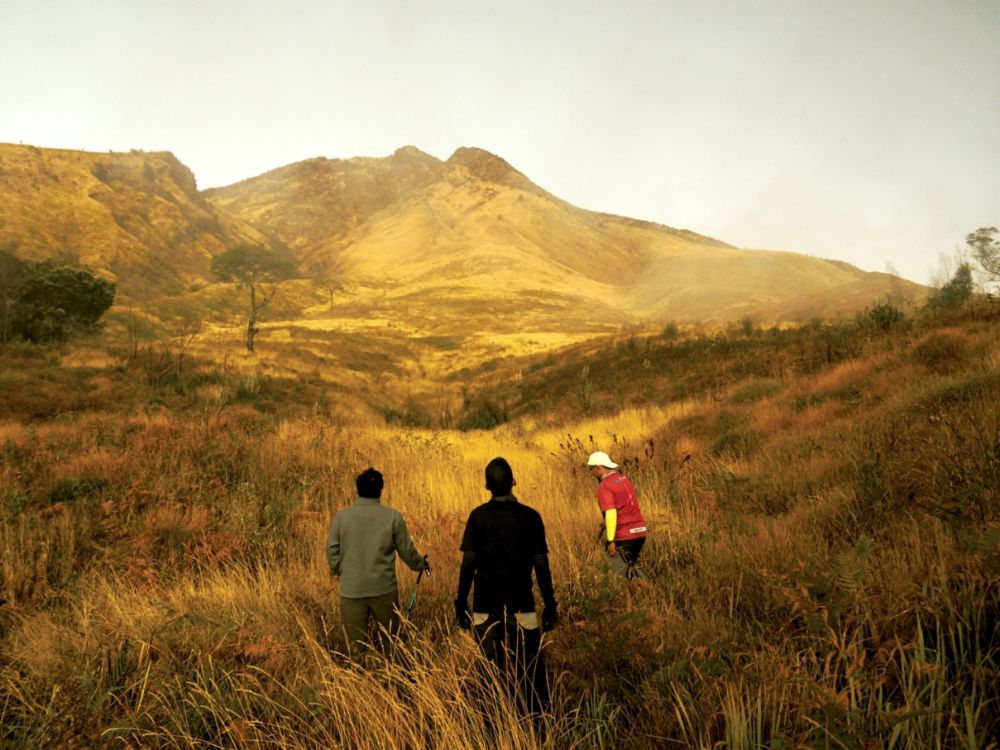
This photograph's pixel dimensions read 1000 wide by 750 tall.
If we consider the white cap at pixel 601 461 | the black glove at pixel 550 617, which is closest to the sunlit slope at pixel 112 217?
the white cap at pixel 601 461

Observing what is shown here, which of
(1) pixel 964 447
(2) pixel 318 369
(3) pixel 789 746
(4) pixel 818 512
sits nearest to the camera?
(3) pixel 789 746

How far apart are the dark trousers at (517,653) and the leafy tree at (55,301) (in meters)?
29.8

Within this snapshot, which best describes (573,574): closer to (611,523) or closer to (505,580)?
(611,523)

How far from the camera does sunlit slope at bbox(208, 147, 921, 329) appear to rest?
269ft

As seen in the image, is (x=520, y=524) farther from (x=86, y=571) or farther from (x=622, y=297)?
(x=622, y=297)

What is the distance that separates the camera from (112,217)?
289 ft

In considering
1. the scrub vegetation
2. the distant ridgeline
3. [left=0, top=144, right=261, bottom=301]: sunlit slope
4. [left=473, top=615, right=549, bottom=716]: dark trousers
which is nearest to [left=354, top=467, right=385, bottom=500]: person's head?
the scrub vegetation

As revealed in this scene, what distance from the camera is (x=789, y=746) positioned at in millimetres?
1898

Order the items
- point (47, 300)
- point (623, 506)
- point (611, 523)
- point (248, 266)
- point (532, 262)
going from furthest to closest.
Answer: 1. point (532, 262)
2. point (248, 266)
3. point (47, 300)
4. point (623, 506)
5. point (611, 523)

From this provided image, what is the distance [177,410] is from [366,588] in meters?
12.5

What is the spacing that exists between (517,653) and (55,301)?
4180 cm

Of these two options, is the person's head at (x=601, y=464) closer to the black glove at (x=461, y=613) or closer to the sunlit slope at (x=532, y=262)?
the black glove at (x=461, y=613)

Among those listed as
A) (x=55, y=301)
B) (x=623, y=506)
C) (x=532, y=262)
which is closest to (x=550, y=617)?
(x=623, y=506)

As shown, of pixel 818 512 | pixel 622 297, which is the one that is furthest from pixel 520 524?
pixel 622 297
